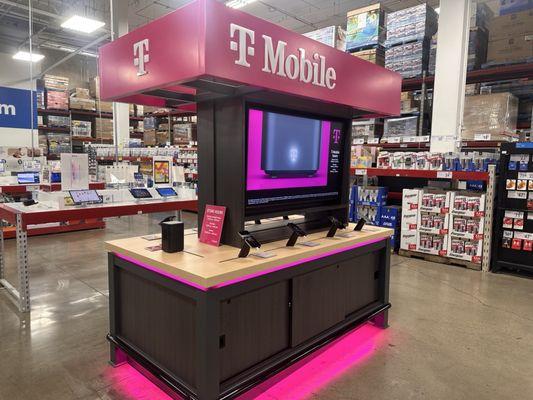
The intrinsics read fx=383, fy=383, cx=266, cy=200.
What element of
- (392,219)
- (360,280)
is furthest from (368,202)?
(360,280)

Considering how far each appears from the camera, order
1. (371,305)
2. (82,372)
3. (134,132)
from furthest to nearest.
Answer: (134,132), (371,305), (82,372)

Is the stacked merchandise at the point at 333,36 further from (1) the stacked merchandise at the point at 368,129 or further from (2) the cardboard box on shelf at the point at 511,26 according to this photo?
(2) the cardboard box on shelf at the point at 511,26

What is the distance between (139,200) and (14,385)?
2313mm

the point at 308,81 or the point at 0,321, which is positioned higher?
the point at 308,81

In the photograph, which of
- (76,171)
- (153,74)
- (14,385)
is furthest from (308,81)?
(76,171)

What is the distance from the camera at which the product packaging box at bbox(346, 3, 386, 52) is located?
6.02 m

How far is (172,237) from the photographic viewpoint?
2178 millimetres

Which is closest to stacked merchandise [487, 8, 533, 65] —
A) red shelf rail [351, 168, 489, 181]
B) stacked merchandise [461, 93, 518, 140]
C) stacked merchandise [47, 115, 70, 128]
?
stacked merchandise [461, 93, 518, 140]

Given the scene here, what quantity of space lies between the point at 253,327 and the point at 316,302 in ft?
1.80

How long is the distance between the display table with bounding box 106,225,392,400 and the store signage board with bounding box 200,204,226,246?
0.06m

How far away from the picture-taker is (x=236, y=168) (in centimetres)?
231

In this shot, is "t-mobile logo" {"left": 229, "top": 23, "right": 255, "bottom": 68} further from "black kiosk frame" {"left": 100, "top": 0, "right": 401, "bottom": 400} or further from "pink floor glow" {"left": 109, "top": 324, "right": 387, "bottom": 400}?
"pink floor glow" {"left": 109, "top": 324, "right": 387, "bottom": 400}

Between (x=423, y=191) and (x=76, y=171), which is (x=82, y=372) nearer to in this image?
(x=76, y=171)

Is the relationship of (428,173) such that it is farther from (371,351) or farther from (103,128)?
(103,128)
